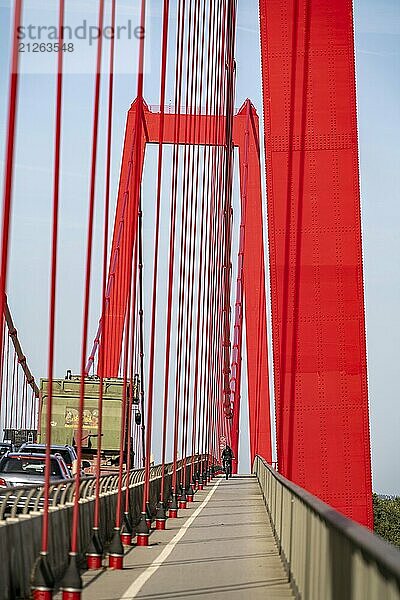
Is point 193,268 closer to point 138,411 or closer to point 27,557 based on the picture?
point 138,411

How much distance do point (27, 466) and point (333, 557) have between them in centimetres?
1483

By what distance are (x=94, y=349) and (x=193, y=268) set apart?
18142 mm

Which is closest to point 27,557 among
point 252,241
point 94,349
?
point 94,349

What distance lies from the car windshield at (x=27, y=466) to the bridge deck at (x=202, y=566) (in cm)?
228

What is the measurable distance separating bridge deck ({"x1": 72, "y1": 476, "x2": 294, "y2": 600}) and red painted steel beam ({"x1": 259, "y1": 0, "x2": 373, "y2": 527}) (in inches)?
53.4

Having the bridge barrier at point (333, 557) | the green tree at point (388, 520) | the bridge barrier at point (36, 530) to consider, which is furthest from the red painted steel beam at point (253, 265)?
the bridge barrier at point (333, 557)

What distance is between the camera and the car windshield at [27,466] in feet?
68.6

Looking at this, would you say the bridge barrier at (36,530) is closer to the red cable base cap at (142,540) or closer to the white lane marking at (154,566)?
the red cable base cap at (142,540)

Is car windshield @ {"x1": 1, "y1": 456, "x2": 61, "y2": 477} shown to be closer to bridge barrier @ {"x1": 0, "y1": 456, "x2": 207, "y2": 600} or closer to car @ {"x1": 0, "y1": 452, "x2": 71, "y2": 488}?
car @ {"x1": 0, "y1": 452, "x2": 71, "y2": 488}

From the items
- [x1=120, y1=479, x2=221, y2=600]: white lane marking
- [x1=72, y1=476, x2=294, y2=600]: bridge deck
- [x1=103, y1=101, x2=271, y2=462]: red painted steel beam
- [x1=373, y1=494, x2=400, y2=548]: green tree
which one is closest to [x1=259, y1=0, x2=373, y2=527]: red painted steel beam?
[x1=72, y1=476, x2=294, y2=600]: bridge deck

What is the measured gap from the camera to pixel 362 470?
18.7 meters

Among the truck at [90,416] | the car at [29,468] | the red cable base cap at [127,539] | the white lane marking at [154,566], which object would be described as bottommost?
the white lane marking at [154,566]

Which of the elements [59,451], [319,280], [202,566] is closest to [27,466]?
[59,451]

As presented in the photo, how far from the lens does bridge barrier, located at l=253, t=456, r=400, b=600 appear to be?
4801mm
